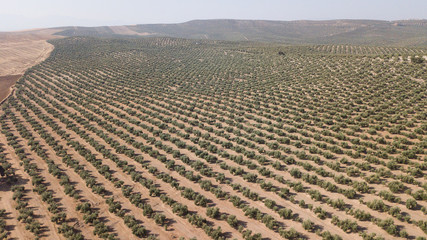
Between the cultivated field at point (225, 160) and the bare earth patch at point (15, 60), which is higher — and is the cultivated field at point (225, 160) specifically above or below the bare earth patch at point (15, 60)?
below

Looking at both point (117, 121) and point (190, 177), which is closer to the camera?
point (190, 177)

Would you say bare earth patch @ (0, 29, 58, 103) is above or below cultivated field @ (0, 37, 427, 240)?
above

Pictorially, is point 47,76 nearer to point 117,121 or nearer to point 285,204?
point 117,121

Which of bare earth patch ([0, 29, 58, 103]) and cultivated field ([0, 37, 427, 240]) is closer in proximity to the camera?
cultivated field ([0, 37, 427, 240])

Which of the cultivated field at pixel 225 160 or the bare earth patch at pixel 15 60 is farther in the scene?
the bare earth patch at pixel 15 60

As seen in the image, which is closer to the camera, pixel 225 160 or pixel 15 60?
pixel 225 160

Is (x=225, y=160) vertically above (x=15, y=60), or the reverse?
(x=15, y=60)

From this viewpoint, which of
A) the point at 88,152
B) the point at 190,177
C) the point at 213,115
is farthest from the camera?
the point at 213,115

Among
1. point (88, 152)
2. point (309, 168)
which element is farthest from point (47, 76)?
point (309, 168)
